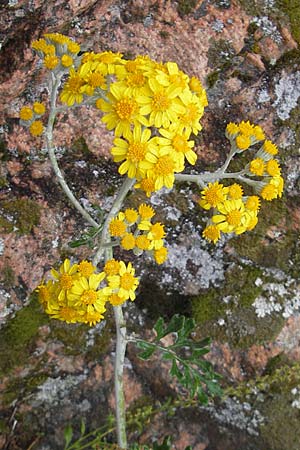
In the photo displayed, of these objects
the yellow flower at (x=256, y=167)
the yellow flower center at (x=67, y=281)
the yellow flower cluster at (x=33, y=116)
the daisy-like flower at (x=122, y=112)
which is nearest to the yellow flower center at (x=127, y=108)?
the daisy-like flower at (x=122, y=112)

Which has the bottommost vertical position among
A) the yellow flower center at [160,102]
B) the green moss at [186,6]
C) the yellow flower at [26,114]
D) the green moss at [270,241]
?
the green moss at [270,241]

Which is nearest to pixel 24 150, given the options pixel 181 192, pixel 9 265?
pixel 9 265

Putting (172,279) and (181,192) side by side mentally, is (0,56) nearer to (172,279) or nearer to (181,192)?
(181,192)

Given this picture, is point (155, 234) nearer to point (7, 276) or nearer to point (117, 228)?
point (117, 228)

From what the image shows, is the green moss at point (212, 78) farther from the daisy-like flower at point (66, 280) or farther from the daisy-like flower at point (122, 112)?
the daisy-like flower at point (66, 280)

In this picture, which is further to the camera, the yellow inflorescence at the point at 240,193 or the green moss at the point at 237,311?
Answer: the green moss at the point at 237,311

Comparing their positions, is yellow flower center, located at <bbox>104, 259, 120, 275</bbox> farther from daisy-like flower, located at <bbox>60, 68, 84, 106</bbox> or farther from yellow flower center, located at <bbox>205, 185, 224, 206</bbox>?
daisy-like flower, located at <bbox>60, 68, 84, 106</bbox>

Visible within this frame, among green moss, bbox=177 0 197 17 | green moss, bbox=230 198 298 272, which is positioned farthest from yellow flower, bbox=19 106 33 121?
green moss, bbox=230 198 298 272
